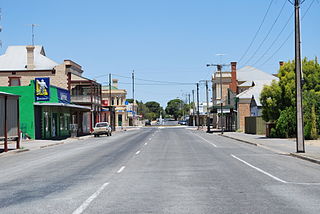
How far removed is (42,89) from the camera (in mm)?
44125

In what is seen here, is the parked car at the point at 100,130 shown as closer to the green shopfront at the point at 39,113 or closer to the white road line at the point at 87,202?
the green shopfront at the point at 39,113

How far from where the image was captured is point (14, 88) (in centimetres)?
4347

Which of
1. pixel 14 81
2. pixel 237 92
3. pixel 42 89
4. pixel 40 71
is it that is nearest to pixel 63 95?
pixel 40 71

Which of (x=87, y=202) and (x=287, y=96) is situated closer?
(x=87, y=202)

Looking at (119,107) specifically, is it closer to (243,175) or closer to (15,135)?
(15,135)

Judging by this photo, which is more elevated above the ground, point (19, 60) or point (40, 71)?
point (19, 60)

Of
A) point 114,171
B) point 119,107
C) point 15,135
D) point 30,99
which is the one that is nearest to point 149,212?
point 114,171

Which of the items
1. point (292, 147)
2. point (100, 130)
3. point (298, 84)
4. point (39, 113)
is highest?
point (298, 84)

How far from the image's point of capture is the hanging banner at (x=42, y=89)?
143 ft

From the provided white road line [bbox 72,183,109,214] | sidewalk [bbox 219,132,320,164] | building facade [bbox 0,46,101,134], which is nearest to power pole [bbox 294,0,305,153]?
sidewalk [bbox 219,132,320,164]

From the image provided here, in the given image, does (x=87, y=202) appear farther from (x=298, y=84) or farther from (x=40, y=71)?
(x=40, y=71)

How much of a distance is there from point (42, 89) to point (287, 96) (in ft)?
76.8

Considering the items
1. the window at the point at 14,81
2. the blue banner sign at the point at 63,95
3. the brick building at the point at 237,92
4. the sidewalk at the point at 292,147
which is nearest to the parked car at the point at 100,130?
the blue banner sign at the point at 63,95

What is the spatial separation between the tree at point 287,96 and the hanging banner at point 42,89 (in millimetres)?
21020
